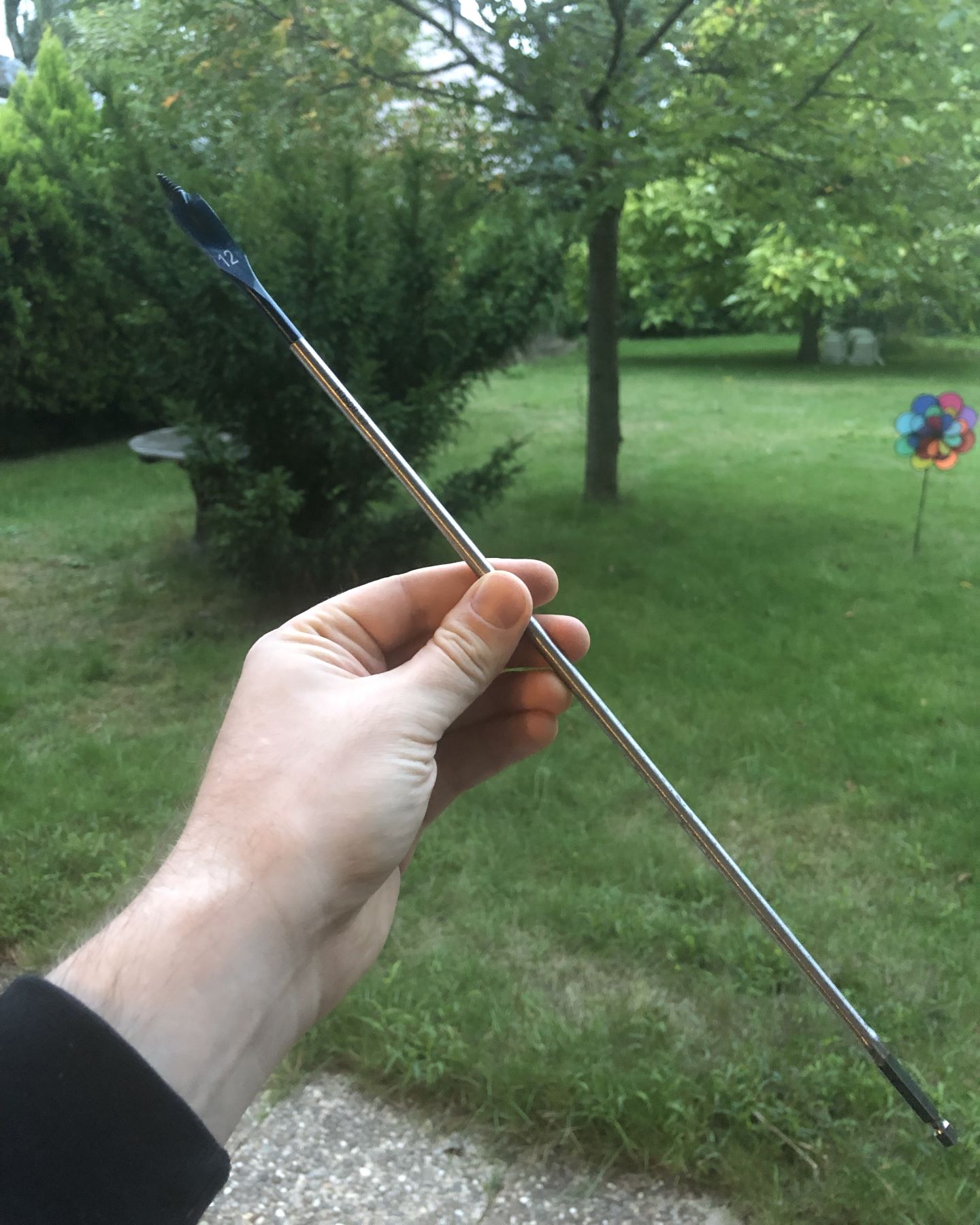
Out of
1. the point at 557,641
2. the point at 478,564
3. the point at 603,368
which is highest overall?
the point at 603,368

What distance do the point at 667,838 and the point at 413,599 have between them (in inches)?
58.7

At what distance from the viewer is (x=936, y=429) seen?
4.89m

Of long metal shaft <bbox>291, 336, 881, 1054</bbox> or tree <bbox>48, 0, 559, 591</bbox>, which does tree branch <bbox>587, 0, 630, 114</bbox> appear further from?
long metal shaft <bbox>291, 336, 881, 1054</bbox>

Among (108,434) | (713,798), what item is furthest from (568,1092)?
(108,434)

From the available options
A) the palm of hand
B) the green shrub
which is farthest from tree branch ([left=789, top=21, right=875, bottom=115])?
the palm of hand

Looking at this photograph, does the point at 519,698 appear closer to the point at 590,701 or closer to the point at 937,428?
the point at 590,701

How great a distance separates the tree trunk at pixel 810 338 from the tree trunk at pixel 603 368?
7.33 metres

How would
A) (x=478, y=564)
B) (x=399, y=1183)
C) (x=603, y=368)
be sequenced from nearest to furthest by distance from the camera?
1. (x=478, y=564)
2. (x=399, y=1183)
3. (x=603, y=368)

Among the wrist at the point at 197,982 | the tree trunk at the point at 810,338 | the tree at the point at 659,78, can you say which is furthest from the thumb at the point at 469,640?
the tree trunk at the point at 810,338

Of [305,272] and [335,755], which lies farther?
[305,272]

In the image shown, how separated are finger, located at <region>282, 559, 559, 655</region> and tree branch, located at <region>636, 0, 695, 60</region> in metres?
3.65

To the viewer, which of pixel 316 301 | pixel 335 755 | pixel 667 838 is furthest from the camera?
pixel 316 301

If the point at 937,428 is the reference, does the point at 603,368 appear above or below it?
above

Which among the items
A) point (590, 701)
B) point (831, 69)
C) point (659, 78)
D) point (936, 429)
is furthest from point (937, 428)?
point (590, 701)
